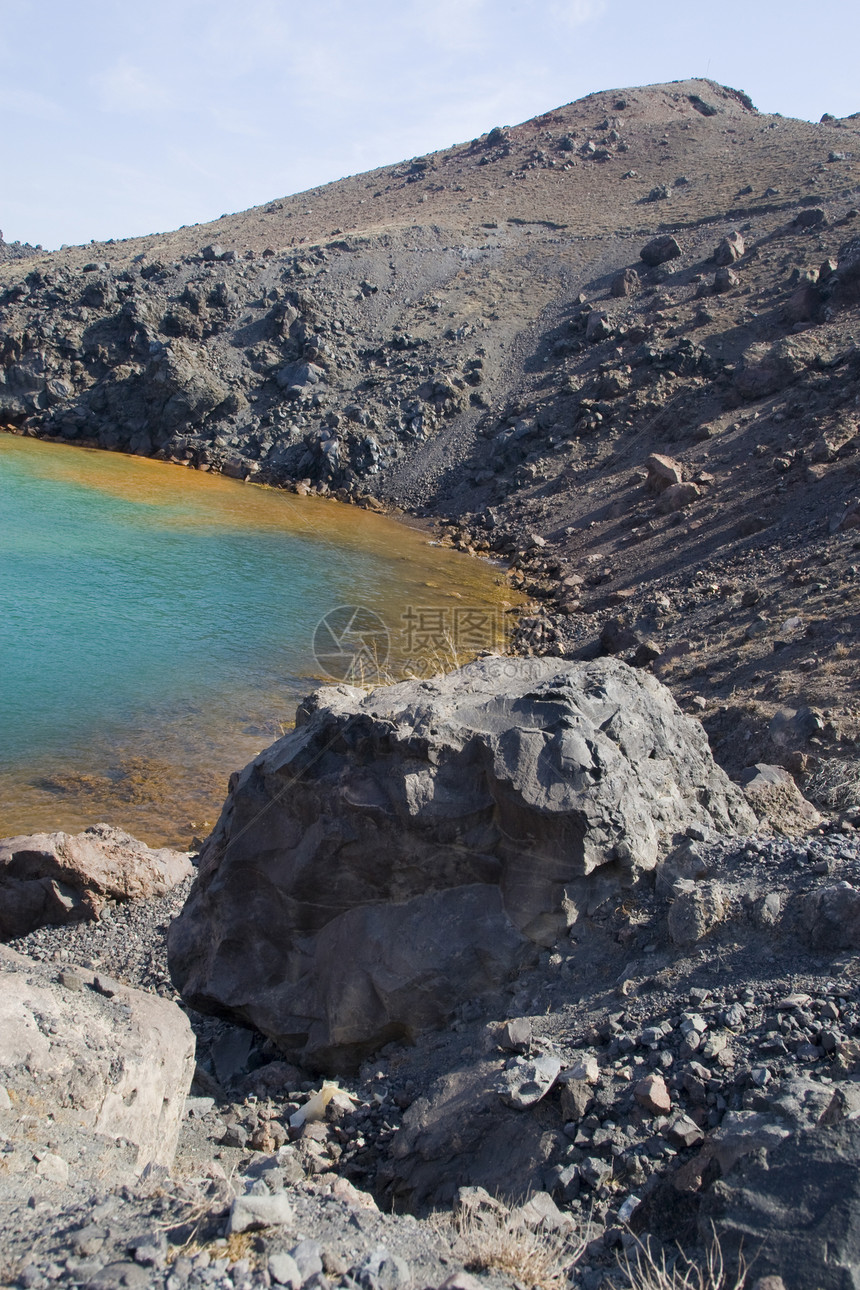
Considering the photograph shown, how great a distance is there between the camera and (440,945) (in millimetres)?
6227

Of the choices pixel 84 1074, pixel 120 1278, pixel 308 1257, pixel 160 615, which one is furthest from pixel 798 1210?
pixel 160 615

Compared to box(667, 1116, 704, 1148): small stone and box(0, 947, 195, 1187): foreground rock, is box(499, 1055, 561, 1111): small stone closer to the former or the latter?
box(667, 1116, 704, 1148): small stone

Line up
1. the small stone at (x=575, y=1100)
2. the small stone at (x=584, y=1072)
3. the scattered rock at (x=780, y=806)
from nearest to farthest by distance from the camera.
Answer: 1. the small stone at (x=575, y=1100)
2. the small stone at (x=584, y=1072)
3. the scattered rock at (x=780, y=806)

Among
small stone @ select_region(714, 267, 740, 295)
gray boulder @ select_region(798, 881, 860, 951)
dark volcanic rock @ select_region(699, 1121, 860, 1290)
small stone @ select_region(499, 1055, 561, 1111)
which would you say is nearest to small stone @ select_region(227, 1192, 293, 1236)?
small stone @ select_region(499, 1055, 561, 1111)

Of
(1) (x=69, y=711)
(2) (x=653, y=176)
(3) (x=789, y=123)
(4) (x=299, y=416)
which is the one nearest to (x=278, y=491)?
(4) (x=299, y=416)

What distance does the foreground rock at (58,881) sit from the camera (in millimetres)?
8914

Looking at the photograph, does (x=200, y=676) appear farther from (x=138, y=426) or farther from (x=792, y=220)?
(x=792, y=220)

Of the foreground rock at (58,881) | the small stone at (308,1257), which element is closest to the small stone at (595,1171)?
the small stone at (308,1257)

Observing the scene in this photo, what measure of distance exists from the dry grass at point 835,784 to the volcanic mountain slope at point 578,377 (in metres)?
0.06

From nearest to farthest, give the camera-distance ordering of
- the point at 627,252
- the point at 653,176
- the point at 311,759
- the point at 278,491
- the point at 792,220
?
the point at 311,759
the point at 278,491
the point at 792,220
the point at 627,252
the point at 653,176

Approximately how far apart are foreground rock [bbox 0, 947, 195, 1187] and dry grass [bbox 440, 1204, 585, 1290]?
71.1 inches

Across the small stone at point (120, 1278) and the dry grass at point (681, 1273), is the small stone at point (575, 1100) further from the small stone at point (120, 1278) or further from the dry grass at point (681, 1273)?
the small stone at point (120, 1278)

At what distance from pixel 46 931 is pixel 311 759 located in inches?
156

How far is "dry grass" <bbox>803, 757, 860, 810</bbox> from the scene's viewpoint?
8.87 metres
